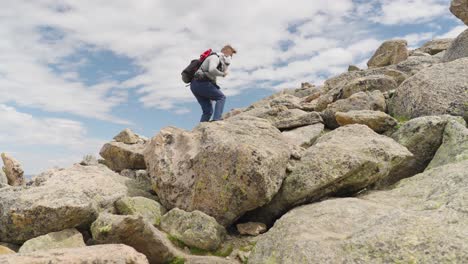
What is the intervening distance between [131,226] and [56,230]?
12.8 ft

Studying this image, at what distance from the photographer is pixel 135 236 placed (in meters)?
11.5

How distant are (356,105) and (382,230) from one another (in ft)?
54.5

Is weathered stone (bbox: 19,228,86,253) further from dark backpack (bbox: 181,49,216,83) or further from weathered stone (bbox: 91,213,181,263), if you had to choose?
dark backpack (bbox: 181,49,216,83)

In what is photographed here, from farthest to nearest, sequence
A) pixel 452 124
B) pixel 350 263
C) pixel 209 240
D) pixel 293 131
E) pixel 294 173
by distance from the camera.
→ pixel 293 131 → pixel 452 124 → pixel 294 173 → pixel 209 240 → pixel 350 263

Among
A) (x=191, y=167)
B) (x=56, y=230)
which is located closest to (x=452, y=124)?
(x=191, y=167)

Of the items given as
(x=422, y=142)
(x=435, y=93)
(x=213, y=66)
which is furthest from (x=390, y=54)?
(x=213, y=66)

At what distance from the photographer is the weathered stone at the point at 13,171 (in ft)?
85.3

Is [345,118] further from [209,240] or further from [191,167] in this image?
[209,240]

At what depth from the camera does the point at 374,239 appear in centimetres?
867

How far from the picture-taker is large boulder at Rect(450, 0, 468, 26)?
37.0 meters

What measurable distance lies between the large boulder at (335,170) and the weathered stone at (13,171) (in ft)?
64.0

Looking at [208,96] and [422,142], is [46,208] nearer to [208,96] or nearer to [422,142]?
[208,96]

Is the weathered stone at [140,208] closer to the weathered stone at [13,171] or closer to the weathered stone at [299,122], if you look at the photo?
the weathered stone at [299,122]

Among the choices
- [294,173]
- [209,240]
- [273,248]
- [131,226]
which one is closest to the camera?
[273,248]
